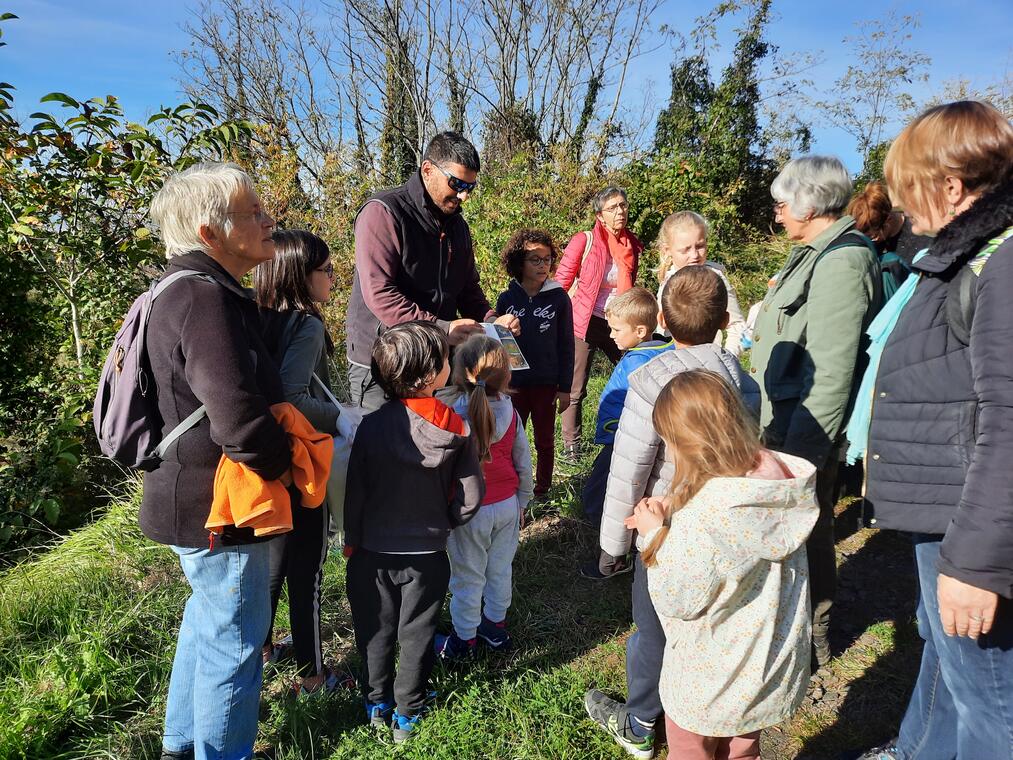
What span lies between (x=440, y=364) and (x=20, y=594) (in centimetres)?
269

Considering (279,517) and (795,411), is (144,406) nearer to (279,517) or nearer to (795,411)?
(279,517)

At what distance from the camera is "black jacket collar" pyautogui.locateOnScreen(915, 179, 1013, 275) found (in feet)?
4.80

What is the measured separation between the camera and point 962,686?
165 cm

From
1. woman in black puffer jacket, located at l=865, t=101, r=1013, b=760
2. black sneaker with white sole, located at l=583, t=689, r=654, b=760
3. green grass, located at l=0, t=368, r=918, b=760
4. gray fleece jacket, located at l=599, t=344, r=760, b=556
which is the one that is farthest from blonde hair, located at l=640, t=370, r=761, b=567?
Answer: green grass, located at l=0, t=368, r=918, b=760

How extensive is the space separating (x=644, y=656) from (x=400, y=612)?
35.6 inches

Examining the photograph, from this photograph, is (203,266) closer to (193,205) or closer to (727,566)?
(193,205)

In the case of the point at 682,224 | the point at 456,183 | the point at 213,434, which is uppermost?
the point at 456,183

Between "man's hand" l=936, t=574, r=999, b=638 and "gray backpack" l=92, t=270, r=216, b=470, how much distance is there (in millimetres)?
2025

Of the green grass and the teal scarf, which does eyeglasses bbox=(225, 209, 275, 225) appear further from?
the teal scarf

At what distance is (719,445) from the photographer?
5.63 ft

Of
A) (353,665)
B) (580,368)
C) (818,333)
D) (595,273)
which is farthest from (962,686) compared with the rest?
(595,273)

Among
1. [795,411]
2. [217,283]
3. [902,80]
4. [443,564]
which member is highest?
[902,80]

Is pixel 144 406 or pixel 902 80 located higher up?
pixel 902 80

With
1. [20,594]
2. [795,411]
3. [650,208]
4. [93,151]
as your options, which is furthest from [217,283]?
[650,208]
